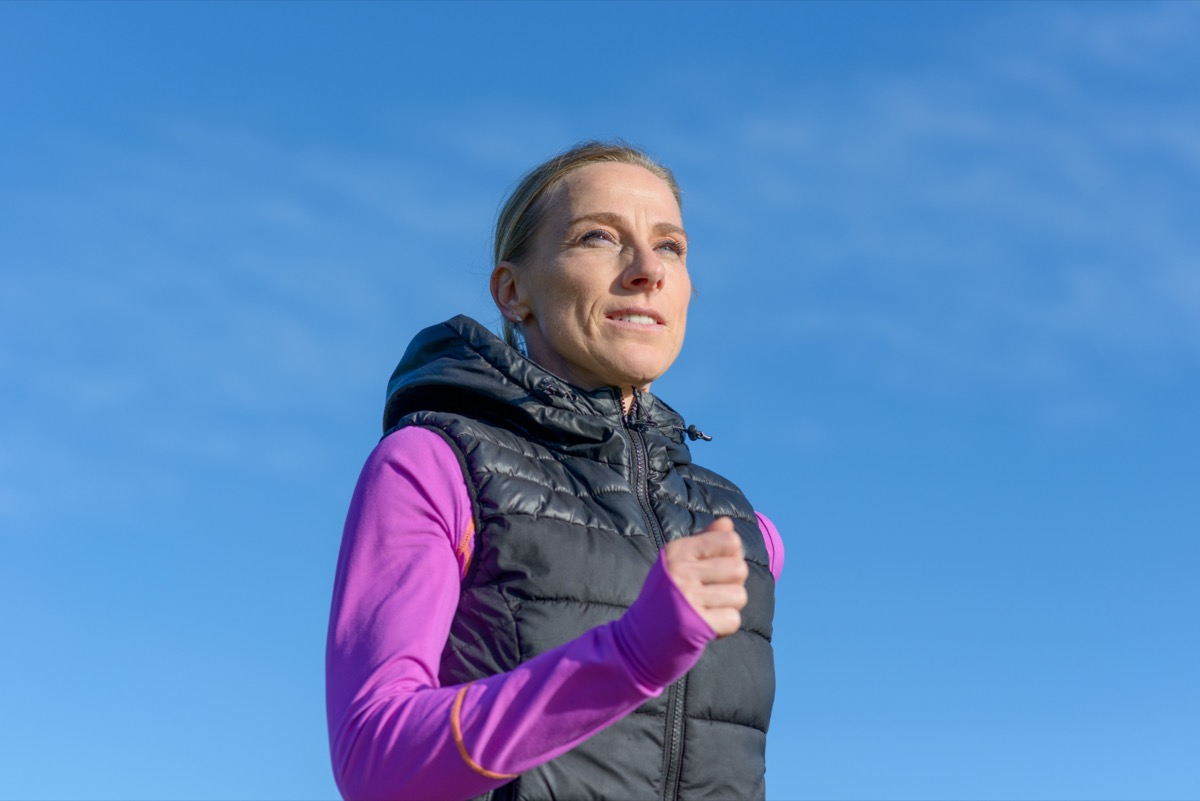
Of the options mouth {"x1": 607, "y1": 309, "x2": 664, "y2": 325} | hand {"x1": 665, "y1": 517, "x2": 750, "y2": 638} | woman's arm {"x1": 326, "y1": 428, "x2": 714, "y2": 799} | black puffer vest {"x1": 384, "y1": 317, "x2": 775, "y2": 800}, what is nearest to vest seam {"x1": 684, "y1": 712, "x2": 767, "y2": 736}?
black puffer vest {"x1": 384, "y1": 317, "x2": 775, "y2": 800}

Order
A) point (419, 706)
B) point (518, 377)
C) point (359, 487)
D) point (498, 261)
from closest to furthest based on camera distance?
point (419, 706)
point (359, 487)
point (518, 377)
point (498, 261)

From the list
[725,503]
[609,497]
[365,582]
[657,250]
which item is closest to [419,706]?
[365,582]

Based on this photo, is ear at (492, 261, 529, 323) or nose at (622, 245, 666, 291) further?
ear at (492, 261, 529, 323)

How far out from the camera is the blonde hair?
4805mm

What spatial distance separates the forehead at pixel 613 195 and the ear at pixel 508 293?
0.29 metres

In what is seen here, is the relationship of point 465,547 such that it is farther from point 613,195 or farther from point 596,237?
point 613,195

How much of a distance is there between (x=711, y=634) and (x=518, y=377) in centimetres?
161

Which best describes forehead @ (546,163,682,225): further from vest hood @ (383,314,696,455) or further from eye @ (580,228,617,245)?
vest hood @ (383,314,696,455)

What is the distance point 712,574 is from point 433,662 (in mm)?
945

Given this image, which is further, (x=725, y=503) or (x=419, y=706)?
(x=725, y=503)

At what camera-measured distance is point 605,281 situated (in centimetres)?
452

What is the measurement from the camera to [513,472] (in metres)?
3.94

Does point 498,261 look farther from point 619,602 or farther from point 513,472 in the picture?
point 619,602

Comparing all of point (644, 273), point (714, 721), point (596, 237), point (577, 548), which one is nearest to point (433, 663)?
point (577, 548)
